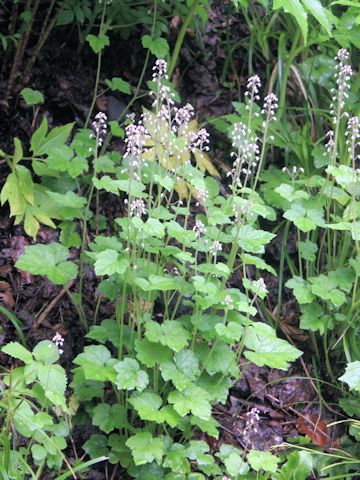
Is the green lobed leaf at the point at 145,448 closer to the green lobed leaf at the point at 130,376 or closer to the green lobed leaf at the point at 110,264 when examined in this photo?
the green lobed leaf at the point at 130,376

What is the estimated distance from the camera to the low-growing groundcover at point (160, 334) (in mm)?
2570

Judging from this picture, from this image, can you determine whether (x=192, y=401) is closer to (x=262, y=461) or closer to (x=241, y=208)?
(x=262, y=461)

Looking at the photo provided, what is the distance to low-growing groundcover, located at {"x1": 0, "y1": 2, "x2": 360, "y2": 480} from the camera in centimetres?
257

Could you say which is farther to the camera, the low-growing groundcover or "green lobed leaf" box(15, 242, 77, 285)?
"green lobed leaf" box(15, 242, 77, 285)

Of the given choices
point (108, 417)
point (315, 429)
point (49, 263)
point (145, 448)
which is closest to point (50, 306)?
point (49, 263)

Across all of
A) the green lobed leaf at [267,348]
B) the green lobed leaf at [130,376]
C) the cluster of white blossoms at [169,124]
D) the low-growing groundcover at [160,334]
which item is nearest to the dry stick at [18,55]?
the low-growing groundcover at [160,334]

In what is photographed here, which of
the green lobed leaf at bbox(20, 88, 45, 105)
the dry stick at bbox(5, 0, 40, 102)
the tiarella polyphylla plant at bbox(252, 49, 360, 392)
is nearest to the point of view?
the tiarella polyphylla plant at bbox(252, 49, 360, 392)

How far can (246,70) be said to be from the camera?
4.49 meters

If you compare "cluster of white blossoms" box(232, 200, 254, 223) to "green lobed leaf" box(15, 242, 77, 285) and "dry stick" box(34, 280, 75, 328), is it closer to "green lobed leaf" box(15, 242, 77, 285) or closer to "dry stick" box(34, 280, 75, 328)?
"green lobed leaf" box(15, 242, 77, 285)

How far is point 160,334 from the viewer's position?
2.67 m

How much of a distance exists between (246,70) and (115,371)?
2.53 m

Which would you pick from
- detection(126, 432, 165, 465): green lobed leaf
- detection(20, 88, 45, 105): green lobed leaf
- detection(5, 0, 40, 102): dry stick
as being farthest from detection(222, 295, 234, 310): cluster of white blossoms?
detection(5, 0, 40, 102): dry stick

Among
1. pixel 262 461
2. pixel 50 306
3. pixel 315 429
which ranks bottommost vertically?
pixel 315 429

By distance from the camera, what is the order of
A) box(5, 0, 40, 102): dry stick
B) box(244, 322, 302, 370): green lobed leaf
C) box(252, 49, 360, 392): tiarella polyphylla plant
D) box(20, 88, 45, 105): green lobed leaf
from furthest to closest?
box(5, 0, 40, 102): dry stick → box(20, 88, 45, 105): green lobed leaf → box(252, 49, 360, 392): tiarella polyphylla plant → box(244, 322, 302, 370): green lobed leaf
